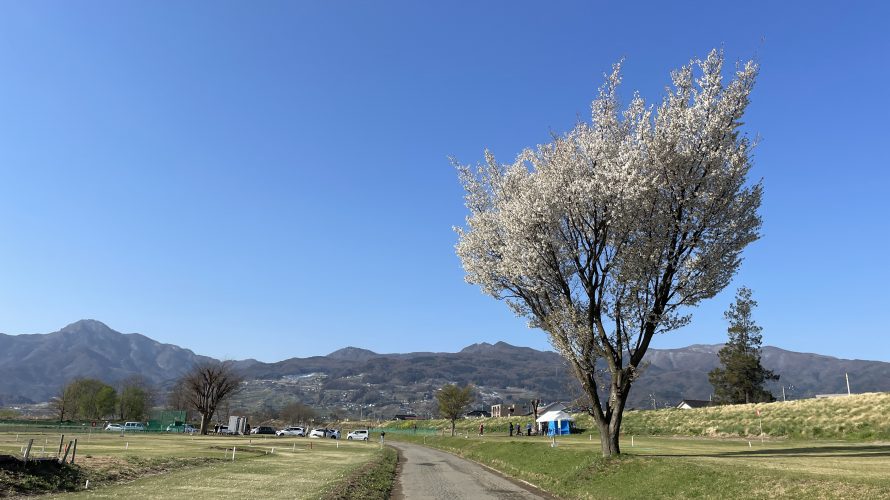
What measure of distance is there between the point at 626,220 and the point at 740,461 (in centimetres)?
1282

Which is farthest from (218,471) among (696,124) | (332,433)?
(332,433)

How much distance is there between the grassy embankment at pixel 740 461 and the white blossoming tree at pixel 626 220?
3.74 meters

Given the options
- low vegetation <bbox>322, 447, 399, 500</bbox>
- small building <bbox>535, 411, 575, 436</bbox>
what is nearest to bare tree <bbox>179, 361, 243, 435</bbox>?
small building <bbox>535, 411, 575, 436</bbox>

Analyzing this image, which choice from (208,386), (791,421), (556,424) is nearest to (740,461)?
(791,421)

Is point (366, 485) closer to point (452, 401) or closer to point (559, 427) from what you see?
point (559, 427)

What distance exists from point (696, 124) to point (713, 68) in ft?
9.63

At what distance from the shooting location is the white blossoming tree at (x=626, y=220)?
26375mm

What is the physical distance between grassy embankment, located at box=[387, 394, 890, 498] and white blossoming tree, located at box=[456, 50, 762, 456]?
12.3ft

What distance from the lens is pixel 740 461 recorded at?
26266 mm

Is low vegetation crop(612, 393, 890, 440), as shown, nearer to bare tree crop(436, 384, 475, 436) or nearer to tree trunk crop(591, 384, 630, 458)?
tree trunk crop(591, 384, 630, 458)

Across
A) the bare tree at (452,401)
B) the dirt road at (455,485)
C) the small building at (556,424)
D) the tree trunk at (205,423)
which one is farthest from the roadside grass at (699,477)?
the tree trunk at (205,423)

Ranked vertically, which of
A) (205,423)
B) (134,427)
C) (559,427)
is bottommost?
(134,427)

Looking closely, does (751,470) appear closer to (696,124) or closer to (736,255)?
(736,255)

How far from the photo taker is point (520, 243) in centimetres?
2978
